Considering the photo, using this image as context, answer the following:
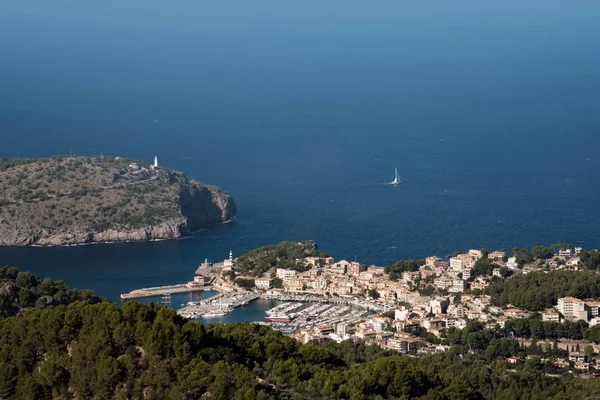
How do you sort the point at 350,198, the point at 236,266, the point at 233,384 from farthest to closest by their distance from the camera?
1. the point at 350,198
2. the point at 236,266
3. the point at 233,384

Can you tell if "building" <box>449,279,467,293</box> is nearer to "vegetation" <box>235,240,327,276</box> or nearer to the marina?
the marina

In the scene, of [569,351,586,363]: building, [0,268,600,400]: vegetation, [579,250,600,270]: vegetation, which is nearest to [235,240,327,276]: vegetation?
[579,250,600,270]: vegetation

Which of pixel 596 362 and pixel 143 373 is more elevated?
pixel 143 373

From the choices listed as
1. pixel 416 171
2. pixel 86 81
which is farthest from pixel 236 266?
pixel 86 81

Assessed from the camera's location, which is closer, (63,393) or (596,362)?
(63,393)

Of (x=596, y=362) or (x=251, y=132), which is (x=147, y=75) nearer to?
(x=251, y=132)
